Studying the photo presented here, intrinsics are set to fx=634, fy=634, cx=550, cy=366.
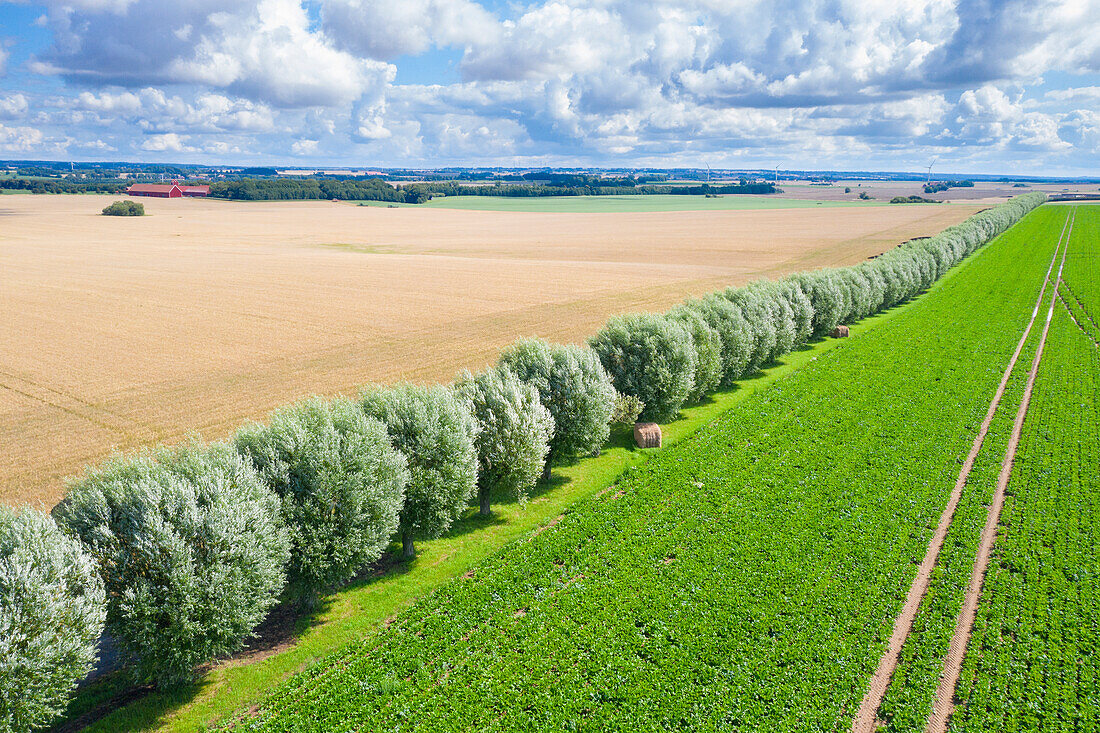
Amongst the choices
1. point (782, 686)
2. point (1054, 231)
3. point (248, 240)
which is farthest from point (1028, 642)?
point (1054, 231)

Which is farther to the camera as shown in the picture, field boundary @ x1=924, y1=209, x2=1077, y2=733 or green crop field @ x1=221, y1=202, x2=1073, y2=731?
green crop field @ x1=221, y1=202, x2=1073, y2=731

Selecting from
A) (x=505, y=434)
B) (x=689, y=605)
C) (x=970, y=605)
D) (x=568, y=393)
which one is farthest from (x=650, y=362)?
(x=970, y=605)

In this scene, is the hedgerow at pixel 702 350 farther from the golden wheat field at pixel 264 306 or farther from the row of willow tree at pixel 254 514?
the golden wheat field at pixel 264 306

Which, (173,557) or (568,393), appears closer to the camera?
(173,557)

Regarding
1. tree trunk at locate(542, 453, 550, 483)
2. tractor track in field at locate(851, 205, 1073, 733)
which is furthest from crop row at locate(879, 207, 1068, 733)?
tree trunk at locate(542, 453, 550, 483)

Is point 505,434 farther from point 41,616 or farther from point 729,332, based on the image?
point 729,332

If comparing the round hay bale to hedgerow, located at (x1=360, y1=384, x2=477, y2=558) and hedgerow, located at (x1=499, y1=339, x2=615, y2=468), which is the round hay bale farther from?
hedgerow, located at (x1=360, y1=384, x2=477, y2=558)

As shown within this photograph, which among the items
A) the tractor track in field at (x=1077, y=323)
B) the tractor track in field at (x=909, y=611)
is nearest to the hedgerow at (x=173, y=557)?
the tractor track in field at (x=909, y=611)
